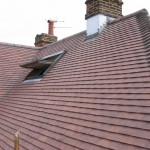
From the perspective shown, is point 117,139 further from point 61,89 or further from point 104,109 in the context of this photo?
point 61,89

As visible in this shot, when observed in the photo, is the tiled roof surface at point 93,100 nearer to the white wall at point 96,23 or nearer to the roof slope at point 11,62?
the white wall at point 96,23

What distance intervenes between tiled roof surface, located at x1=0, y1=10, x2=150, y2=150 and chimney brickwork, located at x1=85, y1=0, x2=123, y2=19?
2.41ft

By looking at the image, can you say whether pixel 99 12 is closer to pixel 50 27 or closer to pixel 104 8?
pixel 104 8

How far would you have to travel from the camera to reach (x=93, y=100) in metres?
5.67

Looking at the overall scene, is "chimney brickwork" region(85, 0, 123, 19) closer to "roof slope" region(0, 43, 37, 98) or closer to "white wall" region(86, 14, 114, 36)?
"white wall" region(86, 14, 114, 36)

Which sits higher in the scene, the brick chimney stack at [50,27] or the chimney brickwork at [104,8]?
the brick chimney stack at [50,27]

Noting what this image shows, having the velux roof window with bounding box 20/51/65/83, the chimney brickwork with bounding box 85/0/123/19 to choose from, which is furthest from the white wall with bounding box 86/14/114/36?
the velux roof window with bounding box 20/51/65/83

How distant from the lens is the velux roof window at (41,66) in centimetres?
→ 959

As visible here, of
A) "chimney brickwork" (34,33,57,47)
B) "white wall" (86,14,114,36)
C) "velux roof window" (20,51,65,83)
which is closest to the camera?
"white wall" (86,14,114,36)

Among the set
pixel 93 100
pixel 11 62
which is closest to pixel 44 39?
pixel 11 62

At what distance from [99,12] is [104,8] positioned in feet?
0.87

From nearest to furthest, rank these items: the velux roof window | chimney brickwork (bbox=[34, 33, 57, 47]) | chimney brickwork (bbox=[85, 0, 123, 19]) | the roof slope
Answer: chimney brickwork (bbox=[85, 0, 123, 19]) < the velux roof window < the roof slope < chimney brickwork (bbox=[34, 33, 57, 47])

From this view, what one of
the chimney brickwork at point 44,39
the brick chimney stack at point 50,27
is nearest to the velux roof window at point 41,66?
the chimney brickwork at point 44,39

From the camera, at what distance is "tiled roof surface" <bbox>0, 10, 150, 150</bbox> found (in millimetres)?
4407
